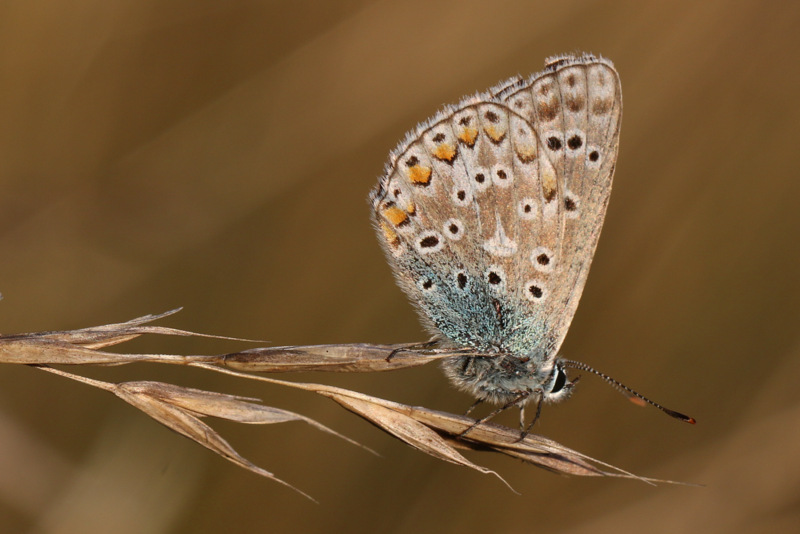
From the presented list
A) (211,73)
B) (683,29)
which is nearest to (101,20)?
(211,73)

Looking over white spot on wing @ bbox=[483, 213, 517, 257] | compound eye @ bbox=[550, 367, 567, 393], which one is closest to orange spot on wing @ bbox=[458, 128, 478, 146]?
white spot on wing @ bbox=[483, 213, 517, 257]

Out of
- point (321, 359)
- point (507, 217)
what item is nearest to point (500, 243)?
point (507, 217)

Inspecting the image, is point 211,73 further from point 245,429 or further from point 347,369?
point 347,369

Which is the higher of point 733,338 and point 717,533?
point 733,338

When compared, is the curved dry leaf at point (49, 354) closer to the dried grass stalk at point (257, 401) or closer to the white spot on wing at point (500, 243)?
the dried grass stalk at point (257, 401)

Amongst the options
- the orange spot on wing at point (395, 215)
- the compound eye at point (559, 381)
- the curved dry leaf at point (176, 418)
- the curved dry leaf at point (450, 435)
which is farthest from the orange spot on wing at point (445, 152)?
the curved dry leaf at point (176, 418)

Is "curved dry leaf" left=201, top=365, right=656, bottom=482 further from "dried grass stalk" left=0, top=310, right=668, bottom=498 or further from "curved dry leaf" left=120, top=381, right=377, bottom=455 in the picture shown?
"curved dry leaf" left=120, top=381, right=377, bottom=455

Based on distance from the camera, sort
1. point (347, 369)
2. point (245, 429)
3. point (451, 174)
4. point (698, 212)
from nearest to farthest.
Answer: point (347, 369) < point (451, 174) < point (245, 429) < point (698, 212)

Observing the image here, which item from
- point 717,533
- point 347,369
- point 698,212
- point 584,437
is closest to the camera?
point 347,369
